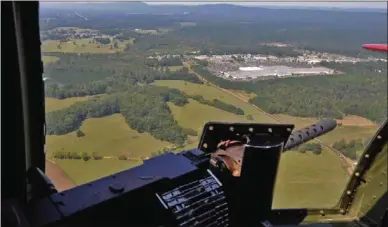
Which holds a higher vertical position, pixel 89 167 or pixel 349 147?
pixel 89 167

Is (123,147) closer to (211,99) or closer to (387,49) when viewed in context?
(211,99)

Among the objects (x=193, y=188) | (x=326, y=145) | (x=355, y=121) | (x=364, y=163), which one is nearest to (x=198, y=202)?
(x=193, y=188)

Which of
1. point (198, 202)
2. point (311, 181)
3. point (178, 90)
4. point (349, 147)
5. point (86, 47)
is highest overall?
point (86, 47)

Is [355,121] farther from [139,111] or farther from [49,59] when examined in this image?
A: [49,59]

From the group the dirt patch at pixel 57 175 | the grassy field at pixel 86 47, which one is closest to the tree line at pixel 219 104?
the grassy field at pixel 86 47

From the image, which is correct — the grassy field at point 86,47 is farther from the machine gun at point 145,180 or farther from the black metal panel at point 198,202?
the black metal panel at point 198,202

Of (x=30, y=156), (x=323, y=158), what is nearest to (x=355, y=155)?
(x=323, y=158)
